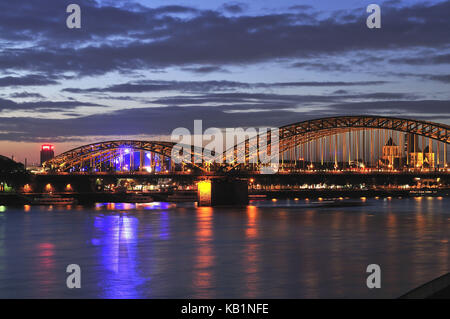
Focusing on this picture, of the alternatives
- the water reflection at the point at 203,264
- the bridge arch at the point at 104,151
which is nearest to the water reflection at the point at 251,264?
the water reflection at the point at 203,264

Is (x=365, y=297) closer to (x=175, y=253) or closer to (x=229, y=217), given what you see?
(x=175, y=253)

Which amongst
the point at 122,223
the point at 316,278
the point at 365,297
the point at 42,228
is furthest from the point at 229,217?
the point at 365,297

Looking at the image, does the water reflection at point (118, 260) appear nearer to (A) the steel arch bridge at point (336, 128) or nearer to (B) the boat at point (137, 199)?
(A) the steel arch bridge at point (336, 128)

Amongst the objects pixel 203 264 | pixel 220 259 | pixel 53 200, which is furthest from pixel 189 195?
pixel 203 264

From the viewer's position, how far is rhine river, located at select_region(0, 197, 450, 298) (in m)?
21.4

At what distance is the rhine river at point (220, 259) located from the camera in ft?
70.2

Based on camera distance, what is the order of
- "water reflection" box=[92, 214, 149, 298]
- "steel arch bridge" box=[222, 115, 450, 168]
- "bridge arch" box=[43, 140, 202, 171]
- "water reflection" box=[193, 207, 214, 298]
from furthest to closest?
"bridge arch" box=[43, 140, 202, 171], "steel arch bridge" box=[222, 115, 450, 168], "water reflection" box=[92, 214, 149, 298], "water reflection" box=[193, 207, 214, 298]

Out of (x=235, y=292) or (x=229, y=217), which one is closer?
Answer: (x=235, y=292)

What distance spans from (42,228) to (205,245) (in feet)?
58.2

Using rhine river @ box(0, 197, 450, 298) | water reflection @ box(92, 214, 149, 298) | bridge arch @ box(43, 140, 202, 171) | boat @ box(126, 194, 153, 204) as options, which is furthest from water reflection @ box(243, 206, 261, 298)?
bridge arch @ box(43, 140, 202, 171)

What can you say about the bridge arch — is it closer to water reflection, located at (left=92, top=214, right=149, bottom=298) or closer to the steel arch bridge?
the steel arch bridge

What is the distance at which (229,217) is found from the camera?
61.5 metres

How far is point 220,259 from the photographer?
97.6 ft

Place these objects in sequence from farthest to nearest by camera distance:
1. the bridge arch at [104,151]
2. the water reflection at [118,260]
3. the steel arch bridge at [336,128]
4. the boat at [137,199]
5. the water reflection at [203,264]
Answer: the bridge arch at [104,151] → the boat at [137,199] → the steel arch bridge at [336,128] → the water reflection at [118,260] → the water reflection at [203,264]
